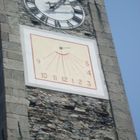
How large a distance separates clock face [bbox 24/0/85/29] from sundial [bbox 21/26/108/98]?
1.61 ft

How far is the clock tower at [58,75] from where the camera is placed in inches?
659

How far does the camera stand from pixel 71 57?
1873 centimetres

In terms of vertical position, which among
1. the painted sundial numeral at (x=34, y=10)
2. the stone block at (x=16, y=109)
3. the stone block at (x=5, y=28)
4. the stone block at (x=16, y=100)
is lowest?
the stone block at (x=16, y=109)

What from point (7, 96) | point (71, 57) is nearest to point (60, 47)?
point (71, 57)

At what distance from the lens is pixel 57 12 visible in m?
19.9

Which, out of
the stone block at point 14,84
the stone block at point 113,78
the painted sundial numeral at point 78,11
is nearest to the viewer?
the stone block at point 14,84

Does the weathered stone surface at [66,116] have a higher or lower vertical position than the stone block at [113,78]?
lower

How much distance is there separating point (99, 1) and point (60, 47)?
307 cm

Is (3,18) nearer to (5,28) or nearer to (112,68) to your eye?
(5,28)

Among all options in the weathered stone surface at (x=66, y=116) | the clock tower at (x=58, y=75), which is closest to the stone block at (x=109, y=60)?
the clock tower at (x=58, y=75)

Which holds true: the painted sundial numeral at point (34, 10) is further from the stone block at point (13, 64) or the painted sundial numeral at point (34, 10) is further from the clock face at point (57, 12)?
the stone block at point (13, 64)

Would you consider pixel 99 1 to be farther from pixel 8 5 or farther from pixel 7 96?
pixel 7 96

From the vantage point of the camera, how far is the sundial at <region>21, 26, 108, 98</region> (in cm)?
1775

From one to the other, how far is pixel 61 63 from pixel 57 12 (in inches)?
84.2
